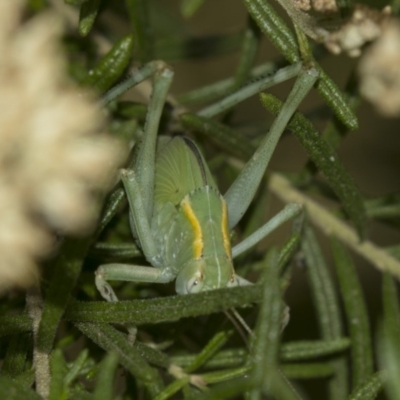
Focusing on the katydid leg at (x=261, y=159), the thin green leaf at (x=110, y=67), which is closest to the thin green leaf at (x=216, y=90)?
the katydid leg at (x=261, y=159)

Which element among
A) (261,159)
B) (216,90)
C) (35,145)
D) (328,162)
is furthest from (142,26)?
(35,145)

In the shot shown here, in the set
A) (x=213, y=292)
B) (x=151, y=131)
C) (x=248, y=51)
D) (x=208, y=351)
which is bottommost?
(x=208, y=351)

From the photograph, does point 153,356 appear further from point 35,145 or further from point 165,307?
point 35,145

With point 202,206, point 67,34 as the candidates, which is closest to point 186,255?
point 202,206

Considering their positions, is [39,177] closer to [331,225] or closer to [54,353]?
[54,353]

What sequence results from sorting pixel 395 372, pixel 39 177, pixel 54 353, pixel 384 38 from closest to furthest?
pixel 39 177, pixel 395 372, pixel 384 38, pixel 54 353

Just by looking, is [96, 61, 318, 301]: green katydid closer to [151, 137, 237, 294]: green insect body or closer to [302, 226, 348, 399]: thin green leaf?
[151, 137, 237, 294]: green insect body
